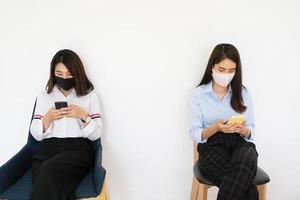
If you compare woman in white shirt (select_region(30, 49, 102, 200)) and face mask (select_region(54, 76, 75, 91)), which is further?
face mask (select_region(54, 76, 75, 91))

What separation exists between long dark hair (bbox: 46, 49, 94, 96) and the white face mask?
0.91 m

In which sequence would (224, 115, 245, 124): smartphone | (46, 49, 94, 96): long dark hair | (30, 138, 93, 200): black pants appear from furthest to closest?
(46, 49, 94, 96): long dark hair < (224, 115, 245, 124): smartphone < (30, 138, 93, 200): black pants

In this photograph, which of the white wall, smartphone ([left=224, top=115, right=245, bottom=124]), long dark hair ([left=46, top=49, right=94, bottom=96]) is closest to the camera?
smartphone ([left=224, top=115, right=245, bottom=124])

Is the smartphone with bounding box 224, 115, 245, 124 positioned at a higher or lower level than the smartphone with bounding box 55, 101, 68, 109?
lower

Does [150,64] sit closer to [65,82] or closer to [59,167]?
[65,82]

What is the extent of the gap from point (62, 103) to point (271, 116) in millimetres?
1583

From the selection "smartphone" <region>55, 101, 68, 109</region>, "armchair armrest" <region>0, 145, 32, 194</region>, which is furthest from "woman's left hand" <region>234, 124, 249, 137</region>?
"armchair armrest" <region>0, 145, 32, 194</region>

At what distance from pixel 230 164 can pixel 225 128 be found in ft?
0.77

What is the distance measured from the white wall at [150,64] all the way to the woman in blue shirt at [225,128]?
0.22m

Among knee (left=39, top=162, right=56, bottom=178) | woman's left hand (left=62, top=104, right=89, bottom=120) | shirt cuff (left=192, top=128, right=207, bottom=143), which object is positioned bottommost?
knee (left=39, top=162, right=56, bottom=178)

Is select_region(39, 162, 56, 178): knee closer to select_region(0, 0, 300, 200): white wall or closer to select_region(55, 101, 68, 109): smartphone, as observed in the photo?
select_region(55, 101, 68, 109): smartphone

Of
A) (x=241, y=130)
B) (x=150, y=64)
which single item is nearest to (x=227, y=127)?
(x=241, y=130)

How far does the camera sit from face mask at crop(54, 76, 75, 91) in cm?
222

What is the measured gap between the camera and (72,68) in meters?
2.25
